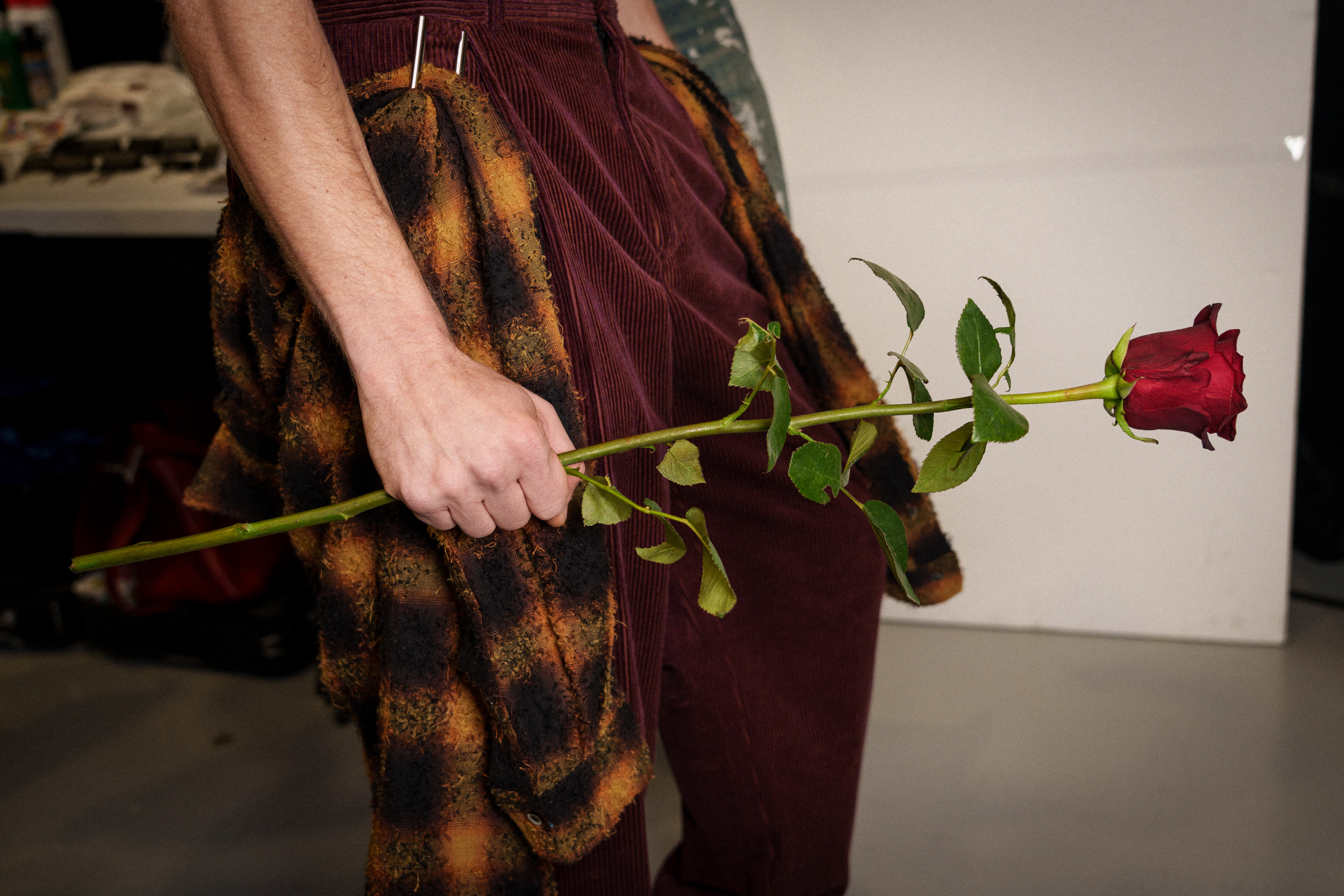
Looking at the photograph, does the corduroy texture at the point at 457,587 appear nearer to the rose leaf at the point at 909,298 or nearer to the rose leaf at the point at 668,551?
the rose leaf at the point at 668,551

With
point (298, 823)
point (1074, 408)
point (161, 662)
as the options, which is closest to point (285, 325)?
point (298, 823)

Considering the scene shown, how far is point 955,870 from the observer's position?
50.7 inches

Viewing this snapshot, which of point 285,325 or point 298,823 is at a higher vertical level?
point 285,325

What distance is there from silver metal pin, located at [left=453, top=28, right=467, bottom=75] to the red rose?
16.0 inches

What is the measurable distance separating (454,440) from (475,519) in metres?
0.05

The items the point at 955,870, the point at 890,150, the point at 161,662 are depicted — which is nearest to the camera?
the point at 955,870

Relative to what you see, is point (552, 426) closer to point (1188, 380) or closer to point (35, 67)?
point (1188, 380)

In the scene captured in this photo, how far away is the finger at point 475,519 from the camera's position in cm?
53

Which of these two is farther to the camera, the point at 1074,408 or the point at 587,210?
the point at 1074,408

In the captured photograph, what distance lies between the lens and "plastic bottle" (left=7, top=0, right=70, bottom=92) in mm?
2348

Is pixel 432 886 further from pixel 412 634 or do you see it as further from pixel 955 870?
pixel 955 870

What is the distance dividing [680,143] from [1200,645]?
4.70 feet

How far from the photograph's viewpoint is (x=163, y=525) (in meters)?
1.82

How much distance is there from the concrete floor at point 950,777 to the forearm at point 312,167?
1.05 meters
